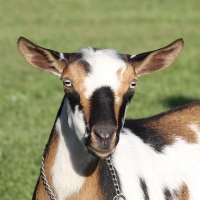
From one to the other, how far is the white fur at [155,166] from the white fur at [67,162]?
0.98 ft

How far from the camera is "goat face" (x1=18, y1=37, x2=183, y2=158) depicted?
4645 mm

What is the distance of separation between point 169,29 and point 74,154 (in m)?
16.4

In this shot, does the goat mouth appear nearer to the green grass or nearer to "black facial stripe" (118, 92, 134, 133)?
"black facial stripe" (118, 92, 134, 133)

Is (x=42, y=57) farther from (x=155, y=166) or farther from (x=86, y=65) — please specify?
(x=155, y=166)

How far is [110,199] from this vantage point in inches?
199

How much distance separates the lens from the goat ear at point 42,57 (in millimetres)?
4996

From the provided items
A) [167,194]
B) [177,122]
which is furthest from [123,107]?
[177,122]

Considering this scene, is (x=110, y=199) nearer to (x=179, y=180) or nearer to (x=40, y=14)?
(x=179, y=180)

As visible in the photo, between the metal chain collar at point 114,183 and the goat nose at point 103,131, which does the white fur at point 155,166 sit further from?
the goat nose at point 103,131

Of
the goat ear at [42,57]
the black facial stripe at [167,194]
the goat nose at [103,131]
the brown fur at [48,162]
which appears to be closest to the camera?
the goat nose at [103,131]

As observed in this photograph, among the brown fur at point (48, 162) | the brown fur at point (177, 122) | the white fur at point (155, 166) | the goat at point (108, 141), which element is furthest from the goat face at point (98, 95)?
the brown fur at point (177, 122)

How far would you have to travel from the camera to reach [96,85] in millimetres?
4785

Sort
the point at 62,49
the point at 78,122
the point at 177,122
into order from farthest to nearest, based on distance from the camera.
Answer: the point at 62,49 → the point at 177,122 → the point at 78,122

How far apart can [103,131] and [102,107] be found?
19 centimetres
